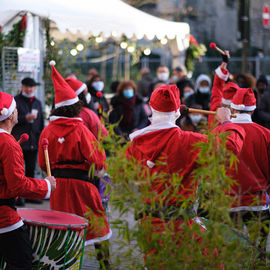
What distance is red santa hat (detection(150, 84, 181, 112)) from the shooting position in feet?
12.6

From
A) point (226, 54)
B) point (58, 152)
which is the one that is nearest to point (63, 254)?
point (58, 152)

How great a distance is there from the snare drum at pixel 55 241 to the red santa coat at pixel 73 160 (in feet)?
2.83

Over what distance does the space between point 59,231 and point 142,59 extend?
19691mm

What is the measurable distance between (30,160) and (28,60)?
1.54m

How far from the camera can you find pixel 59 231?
4.03 meters

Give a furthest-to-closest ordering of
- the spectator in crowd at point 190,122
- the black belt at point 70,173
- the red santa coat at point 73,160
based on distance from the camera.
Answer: the spectator in crowd at point 190,122, the black belt at point 70,173, the red santa coat at point 73,160

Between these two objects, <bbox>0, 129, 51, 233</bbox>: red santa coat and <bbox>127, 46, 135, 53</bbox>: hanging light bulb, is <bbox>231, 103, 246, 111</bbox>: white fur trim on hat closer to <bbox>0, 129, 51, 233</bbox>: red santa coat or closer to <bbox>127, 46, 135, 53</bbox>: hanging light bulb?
<bbox>0, 129, 51, 233</bbox>: red santa coat

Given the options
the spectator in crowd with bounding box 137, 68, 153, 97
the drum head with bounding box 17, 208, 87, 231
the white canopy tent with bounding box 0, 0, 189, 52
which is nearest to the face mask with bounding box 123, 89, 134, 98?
the white canopy tent with bounding box 0, 0, 189, 52

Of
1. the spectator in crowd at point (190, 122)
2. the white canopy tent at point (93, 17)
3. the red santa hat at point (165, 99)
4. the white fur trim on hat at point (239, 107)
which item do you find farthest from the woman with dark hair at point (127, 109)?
the red santa hat at point (165, 99)

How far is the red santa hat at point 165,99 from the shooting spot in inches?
152

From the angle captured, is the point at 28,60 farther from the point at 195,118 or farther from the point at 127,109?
the point at 195,118

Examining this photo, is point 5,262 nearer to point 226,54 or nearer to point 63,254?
point 63,254

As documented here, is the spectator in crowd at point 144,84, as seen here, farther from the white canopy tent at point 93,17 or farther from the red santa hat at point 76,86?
the red santa hat at point 76,86

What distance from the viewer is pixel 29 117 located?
8008 millimetres
